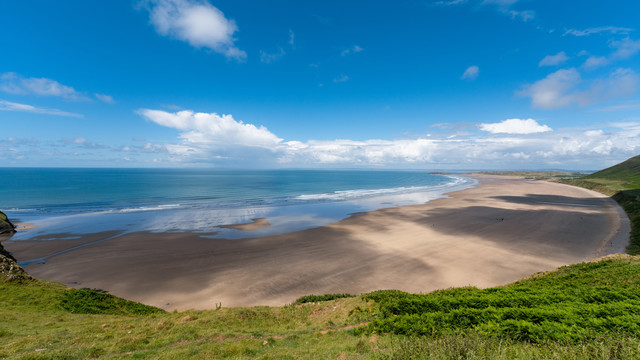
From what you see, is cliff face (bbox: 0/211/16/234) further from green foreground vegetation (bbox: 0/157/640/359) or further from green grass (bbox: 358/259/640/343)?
green grass (bbox: 358/259/640/343)

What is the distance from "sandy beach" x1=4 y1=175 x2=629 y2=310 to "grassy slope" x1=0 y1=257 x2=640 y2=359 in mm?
5604

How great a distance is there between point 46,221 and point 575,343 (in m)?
65.7

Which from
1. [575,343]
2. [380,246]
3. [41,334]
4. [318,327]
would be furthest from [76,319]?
[380,246]

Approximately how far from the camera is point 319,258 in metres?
26.6

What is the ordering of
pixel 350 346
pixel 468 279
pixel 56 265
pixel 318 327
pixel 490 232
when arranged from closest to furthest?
pixel 350 346
pixel 318 327
pixel 468 279
pixel 56 265
pixel 490 232

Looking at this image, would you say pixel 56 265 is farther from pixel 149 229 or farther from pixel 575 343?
pixel 575 343

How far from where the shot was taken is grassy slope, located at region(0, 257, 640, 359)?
6.81m

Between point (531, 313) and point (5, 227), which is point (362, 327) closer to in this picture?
point (531, 313)

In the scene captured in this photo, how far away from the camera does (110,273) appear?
22922 mm

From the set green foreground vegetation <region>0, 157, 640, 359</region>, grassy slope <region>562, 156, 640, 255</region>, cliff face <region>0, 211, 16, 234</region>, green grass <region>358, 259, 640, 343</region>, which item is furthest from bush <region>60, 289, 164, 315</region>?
grassy slope <region>562, 156, 640, 255</region>

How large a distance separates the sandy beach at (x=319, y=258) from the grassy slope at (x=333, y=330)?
18.4 ft

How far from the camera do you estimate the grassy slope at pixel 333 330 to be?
681 centimetres

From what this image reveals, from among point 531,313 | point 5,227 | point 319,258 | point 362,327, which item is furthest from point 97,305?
point 5,227

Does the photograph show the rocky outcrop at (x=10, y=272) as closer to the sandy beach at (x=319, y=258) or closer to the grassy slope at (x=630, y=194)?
the sandy beach at (x=319, y=258)
